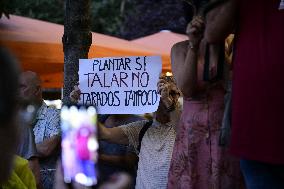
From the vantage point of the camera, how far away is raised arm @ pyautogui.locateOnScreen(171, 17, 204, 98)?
2895mm


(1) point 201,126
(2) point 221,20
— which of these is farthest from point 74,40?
(2) point 221,20

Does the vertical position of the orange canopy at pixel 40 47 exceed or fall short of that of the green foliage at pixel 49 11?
it falls short

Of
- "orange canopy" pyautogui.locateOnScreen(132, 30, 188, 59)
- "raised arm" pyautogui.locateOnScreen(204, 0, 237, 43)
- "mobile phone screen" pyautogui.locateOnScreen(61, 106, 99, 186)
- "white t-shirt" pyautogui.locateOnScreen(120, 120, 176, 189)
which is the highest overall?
"orange canopy" pyautogui.locateOnScreen(132, 30, 188, 59)

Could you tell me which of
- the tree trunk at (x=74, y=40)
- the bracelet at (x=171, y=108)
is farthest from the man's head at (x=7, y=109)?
the tree trunk at (x=74, y=40)

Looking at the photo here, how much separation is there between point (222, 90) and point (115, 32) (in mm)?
18072

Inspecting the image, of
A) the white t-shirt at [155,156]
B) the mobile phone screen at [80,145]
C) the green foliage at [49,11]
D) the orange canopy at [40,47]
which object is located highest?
the green foliage at [49,11]

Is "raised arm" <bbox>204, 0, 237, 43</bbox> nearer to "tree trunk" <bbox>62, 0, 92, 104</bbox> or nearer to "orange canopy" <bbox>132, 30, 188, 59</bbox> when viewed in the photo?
"tree trunk" <bbox>62, 0, 92, 104</bbox>

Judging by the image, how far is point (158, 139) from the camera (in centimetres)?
439

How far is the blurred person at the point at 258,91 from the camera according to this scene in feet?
7.87

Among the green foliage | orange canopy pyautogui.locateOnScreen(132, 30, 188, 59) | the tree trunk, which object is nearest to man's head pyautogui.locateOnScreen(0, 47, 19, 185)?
the tree trunk

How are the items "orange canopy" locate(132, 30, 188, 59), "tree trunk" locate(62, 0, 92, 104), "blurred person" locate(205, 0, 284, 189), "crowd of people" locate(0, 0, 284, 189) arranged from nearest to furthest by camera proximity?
1. "crowd of people" locate(0, 0, 284, 189)
2. "blurred person" locate(205, 0, 284, 189)
3. "tree trunk" locate(62, 0, 92, 104)
4. "orange canopy" locate(132, 30, 188, 59)

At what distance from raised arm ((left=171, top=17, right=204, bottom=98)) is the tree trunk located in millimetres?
2464

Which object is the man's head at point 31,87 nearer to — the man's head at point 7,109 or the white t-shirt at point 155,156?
the white t-shirt at point 155,156

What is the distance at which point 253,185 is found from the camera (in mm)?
2514
